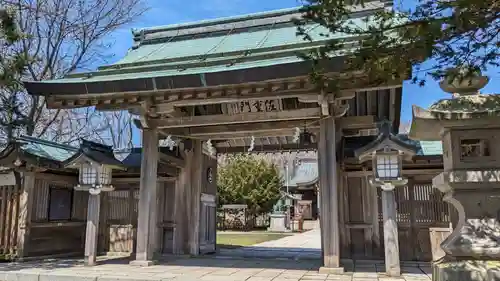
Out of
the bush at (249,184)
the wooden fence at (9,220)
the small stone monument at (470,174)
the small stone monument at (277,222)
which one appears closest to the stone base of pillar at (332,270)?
the small stone monument at (470,174)

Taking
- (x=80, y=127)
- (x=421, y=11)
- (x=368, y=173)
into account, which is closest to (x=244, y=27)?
(x=368, y=173)

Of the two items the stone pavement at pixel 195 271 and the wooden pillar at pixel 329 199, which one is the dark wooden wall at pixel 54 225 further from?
the wooden pillar at pixel 329 199

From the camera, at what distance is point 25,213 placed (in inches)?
391

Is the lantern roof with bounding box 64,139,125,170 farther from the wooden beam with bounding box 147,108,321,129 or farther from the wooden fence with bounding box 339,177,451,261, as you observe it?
the wooden fence with bounding box 339,177,451,261

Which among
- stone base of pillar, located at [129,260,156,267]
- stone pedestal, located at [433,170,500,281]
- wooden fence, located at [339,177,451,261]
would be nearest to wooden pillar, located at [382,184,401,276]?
wooden fence, located at [339,177,451,261]

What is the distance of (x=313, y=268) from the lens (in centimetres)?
862

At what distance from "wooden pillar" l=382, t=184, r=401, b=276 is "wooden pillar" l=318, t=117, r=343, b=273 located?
898 millimetres

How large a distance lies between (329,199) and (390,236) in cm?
131

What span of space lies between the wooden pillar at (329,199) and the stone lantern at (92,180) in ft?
15.8

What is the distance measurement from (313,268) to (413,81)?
216 inches

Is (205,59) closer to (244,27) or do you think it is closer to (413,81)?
(244,27)

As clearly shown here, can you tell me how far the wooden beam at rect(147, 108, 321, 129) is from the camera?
8.83m

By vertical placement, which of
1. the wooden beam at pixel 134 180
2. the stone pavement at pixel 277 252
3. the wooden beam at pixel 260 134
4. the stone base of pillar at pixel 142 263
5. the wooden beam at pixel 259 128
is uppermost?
the wooden beam at pixel 259 128

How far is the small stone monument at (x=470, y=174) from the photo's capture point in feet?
15.4
